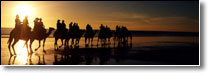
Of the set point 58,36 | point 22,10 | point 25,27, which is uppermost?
point 22,10

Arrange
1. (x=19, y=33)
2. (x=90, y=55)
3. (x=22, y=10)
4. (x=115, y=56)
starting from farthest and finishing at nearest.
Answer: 1. (x=90, y=55)
2. (x=115, y=56)
3. (x=19, y=33)
4. (x=22, y=10)

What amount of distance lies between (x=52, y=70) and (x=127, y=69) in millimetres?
1103

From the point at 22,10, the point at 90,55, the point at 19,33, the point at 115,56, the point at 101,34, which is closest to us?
the point at 22,10

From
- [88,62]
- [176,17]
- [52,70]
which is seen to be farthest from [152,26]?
[52,70]

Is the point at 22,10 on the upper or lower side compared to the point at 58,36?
upper

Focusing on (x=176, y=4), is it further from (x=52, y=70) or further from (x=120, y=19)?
(x=52, y=70)

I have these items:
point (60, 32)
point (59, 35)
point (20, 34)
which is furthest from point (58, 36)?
point (20, 34)

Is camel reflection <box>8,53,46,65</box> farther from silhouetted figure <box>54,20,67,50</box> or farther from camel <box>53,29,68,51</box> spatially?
camel <box>53,29,68,51</box>

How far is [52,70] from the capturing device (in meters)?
7.04

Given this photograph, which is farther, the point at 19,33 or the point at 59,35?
the point at 59,35

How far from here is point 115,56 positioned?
741 centimetres

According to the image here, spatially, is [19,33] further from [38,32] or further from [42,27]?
[38,32]

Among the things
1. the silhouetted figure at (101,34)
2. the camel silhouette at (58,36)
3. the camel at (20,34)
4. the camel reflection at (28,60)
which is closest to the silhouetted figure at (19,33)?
the camel at (20,34)

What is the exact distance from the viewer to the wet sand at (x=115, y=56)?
7.05 meters
